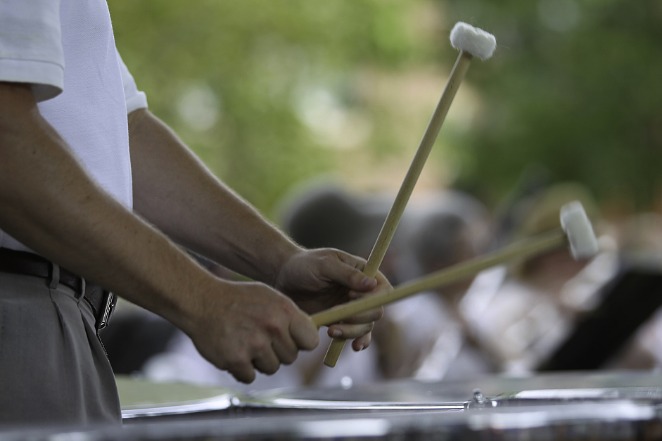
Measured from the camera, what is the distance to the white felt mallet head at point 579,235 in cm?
163

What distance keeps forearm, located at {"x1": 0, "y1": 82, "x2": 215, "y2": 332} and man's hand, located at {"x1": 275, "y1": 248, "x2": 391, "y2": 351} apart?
A: 0.30 metres

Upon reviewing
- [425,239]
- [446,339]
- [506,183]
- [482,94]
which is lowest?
[446,339]

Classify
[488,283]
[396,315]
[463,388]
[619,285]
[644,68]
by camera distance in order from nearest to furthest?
1. [463,388]
2. [619,285]
3. [396,315]
4. [488,283]
5. [644,68]

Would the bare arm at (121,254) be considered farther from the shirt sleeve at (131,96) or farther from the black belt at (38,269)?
the shirt sleeve at (131,96)

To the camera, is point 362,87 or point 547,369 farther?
point 362,87

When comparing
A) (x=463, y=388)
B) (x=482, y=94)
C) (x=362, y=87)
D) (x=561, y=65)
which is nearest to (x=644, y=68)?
(x=561, y=65)

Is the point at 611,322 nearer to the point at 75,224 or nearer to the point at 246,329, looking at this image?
the point at 246,329

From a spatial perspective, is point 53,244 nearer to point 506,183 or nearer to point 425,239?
point 425,239

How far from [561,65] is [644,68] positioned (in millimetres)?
1035

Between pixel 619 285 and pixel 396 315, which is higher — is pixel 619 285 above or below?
above

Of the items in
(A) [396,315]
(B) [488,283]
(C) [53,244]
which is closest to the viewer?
(C) [53,244]

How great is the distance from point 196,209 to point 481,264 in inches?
18.5

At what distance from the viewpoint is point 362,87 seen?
14.8 metres

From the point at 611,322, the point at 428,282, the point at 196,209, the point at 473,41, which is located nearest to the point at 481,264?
the point at 428,282
